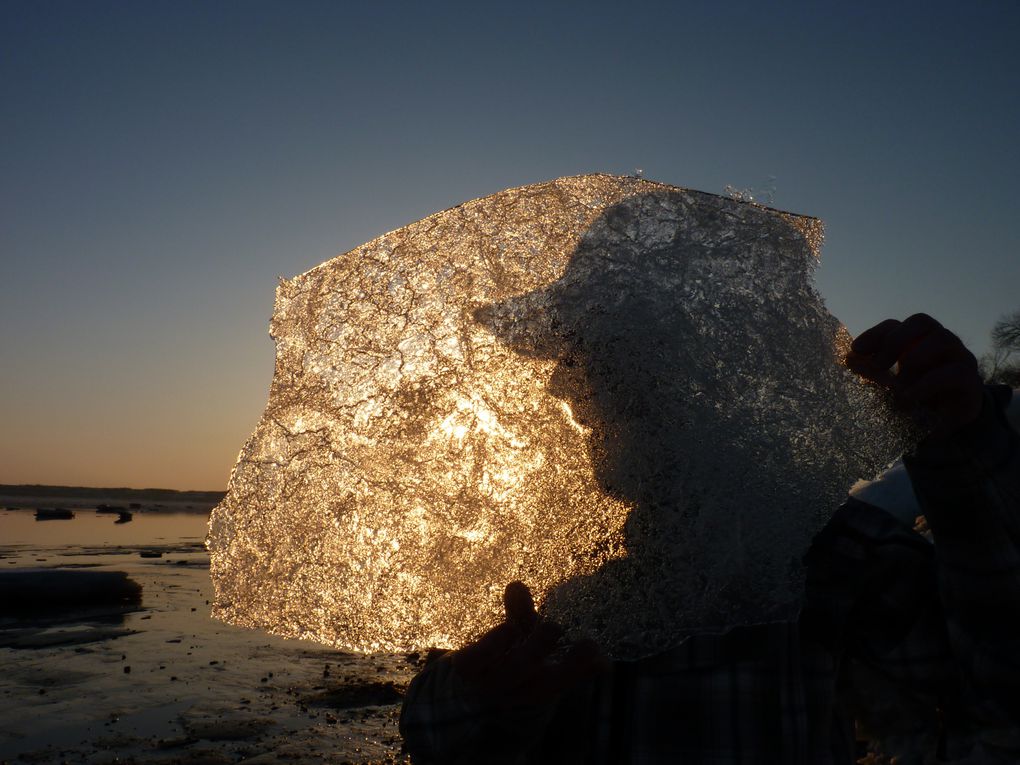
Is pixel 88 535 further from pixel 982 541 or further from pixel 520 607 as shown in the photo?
pixel 982 541

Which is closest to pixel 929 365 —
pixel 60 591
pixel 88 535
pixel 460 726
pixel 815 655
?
pixel 815 655

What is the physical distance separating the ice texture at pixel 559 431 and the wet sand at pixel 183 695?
3827 mm

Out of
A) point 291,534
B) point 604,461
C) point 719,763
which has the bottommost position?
point 719,763

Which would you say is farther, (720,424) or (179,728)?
(179,728)

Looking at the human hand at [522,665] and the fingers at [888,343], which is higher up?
the fingers at [888,343]

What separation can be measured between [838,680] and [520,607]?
2.13 ft

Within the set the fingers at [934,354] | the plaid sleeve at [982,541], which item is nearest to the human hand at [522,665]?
the plaid sleeve at [982,541]

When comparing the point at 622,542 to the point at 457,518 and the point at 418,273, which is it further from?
the point at 418,273

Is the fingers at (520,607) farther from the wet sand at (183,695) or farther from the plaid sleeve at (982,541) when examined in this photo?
the wet sand at (183,695)

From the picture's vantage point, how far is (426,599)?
1.43 m

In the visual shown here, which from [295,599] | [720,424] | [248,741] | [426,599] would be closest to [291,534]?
[295,599]

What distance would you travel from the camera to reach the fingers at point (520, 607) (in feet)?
4.17

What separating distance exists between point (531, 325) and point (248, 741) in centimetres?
463

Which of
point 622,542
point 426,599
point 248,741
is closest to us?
point 622,542
